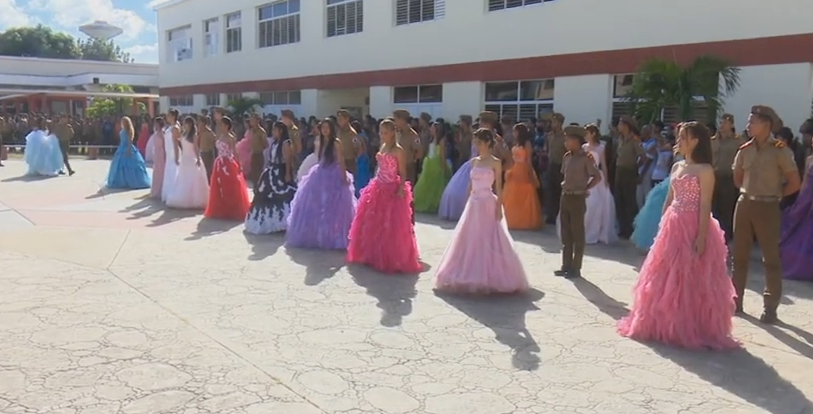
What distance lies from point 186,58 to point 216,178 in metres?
24.7

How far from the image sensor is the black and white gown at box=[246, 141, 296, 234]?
10.5 metres

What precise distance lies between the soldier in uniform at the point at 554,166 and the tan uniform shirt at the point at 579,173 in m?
3.91

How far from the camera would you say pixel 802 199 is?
8469mm

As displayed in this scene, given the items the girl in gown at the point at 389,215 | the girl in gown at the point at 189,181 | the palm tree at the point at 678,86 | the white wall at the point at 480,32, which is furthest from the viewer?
the white wall at the point at 480,32

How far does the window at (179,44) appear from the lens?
34219 mm

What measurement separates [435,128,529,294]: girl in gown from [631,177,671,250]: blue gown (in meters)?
3.06

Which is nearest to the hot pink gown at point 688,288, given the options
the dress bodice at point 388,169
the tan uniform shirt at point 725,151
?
the dress bodice at point 388,169

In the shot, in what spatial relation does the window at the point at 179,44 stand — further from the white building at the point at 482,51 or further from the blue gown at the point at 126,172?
the blue gown at the point at 126,172

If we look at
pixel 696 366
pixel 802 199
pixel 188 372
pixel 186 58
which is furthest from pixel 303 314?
pixel 186 58

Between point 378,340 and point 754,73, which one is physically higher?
point 754,73

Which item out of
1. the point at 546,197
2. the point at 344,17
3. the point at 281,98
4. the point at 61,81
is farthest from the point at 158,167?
the point at 61,81

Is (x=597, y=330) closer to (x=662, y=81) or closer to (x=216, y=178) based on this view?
(x=662, y=81)

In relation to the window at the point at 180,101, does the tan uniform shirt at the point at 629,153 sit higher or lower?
lower

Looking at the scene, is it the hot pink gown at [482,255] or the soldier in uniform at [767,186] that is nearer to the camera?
the soldier in uniform at [767,186]
